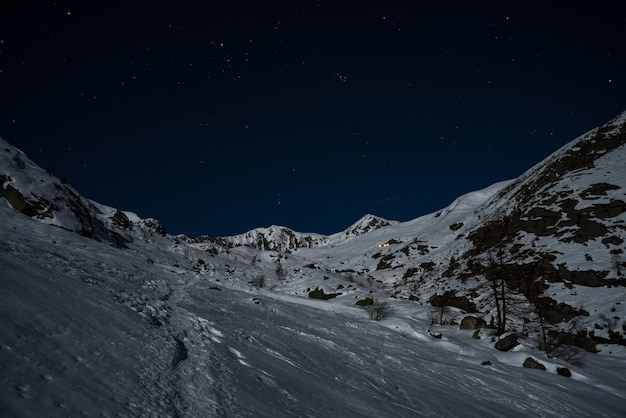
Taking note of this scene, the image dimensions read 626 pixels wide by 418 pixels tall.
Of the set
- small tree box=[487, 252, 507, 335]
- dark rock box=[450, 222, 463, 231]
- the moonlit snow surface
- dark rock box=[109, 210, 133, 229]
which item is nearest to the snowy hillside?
the moonlit snow surface

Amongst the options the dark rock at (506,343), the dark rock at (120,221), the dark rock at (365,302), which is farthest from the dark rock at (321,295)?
the dark rock at (120,221)

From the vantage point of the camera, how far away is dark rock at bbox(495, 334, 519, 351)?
60.1 ft

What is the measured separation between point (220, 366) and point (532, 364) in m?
18.1

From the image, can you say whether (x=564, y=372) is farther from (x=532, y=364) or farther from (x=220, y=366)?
(x=220, y=366)

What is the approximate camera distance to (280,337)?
36.9ft

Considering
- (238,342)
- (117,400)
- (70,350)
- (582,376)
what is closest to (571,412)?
(582,376)

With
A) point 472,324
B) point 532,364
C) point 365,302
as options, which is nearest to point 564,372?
point 532,364

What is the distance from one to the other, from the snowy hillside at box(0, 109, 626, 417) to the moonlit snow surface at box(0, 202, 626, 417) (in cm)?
4

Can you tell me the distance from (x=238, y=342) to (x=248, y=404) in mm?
4018

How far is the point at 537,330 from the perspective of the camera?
81.4ft

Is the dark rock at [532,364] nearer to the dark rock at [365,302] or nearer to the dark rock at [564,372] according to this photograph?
the dark rock at [564,372]

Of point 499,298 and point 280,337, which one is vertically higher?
point 499,298

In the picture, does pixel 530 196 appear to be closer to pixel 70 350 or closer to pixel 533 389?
pixel 533 389

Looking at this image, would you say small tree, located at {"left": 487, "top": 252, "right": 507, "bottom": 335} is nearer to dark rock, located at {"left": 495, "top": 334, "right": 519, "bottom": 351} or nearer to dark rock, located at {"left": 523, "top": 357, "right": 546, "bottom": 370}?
dark rock, located at {"left": 495, "top": 334, "right": 519, "bottom": 351}
